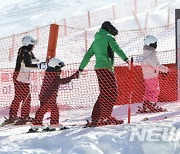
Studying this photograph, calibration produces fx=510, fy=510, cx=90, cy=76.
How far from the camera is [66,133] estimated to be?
24.7ft

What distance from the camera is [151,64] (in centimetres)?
972

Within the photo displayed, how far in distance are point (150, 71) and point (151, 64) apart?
0.19 metres

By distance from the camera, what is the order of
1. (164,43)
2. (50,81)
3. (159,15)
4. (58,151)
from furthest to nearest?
(159,15) < (164,43) < (50,81) < (58,151)

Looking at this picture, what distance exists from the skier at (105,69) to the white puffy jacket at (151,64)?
156 cm

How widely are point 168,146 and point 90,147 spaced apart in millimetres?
1050

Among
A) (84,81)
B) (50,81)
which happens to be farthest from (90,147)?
(84,81)

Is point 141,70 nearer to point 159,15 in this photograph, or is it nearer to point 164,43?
point 164,43

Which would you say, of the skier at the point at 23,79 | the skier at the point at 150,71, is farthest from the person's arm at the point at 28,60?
the skier at the point at 150,71

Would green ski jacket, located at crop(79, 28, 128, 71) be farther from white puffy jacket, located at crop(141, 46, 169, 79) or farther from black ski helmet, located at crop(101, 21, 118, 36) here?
white puffy jacket, located at crop(141, 46, 169, 79)

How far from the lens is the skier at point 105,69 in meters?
8.14

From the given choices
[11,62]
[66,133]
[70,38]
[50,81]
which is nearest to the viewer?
[66,133]

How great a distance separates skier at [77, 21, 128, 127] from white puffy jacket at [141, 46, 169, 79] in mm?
1558

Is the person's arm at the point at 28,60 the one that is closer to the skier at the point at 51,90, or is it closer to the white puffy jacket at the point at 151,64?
the skier at the point at 51,90

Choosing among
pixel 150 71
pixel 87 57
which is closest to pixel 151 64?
pixel 150 71
